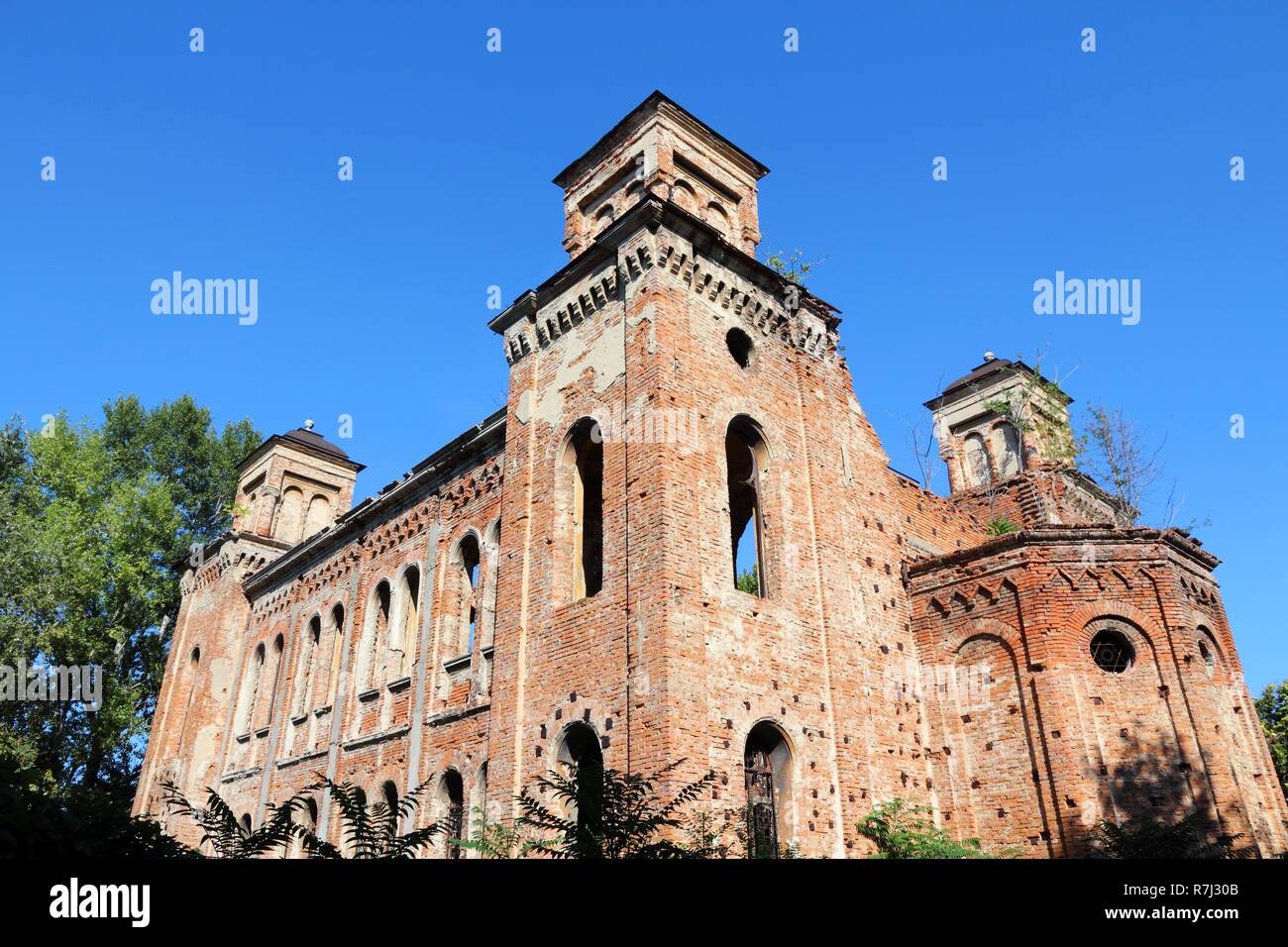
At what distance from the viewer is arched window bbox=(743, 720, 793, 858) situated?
11555mm

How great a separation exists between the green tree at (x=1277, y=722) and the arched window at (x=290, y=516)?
29.0 meters

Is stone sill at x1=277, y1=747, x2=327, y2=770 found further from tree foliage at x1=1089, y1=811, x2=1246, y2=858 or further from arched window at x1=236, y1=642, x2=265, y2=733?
tree foliage at x1=1089, y1=811, x2=1246, y2=858

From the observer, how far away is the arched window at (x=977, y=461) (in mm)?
24312

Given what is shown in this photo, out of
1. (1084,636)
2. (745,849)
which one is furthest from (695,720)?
(1084,636)

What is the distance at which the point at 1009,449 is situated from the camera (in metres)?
24.0

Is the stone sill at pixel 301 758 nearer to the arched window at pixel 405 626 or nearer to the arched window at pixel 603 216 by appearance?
the arched window at pixel 405 626

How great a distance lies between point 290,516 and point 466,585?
1166cm

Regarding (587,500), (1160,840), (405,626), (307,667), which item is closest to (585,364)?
(587,500)

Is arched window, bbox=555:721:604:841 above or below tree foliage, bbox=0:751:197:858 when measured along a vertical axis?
above

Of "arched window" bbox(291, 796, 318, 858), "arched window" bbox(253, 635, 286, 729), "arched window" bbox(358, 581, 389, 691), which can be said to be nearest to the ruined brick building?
"arched window" bbox(358, 581, 389, 691)

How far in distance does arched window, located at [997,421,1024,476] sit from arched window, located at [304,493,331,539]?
1946 cm

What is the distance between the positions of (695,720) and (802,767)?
2051 millimetres

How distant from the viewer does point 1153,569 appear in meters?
13.9
